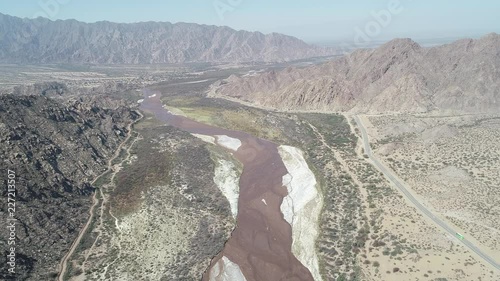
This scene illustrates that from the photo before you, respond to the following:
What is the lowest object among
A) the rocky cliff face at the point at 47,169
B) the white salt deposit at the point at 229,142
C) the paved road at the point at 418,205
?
the white salt deposit at the point at 229,142

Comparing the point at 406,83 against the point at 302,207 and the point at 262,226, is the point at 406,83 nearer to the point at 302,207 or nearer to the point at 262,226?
the point at 302,207

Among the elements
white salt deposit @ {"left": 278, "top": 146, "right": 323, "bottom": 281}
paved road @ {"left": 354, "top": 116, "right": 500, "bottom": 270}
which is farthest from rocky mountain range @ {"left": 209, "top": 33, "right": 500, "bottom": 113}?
white salt deposit @ {"left": 278, "top": 146, "right": 323, "bottom": 281}

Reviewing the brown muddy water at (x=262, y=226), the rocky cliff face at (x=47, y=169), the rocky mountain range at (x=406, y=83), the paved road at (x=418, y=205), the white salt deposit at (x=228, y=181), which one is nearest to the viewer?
the paved road at (x=418, y=205)

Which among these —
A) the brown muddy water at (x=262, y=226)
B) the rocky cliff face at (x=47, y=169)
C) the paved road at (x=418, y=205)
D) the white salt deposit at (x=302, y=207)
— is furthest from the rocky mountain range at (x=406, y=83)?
the rocky cliff face at (x=47, y=169)

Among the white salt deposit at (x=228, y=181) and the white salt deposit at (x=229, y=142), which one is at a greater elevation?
the white salt deposit at (x=228, y=181)

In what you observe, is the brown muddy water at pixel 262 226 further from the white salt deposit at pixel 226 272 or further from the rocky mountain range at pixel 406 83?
the rocky mountain range at pixel 406 83

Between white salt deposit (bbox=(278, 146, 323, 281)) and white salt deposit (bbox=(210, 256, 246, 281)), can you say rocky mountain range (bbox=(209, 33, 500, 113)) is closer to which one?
white salt deposit (bbox=(278, 146, 323, 281))
